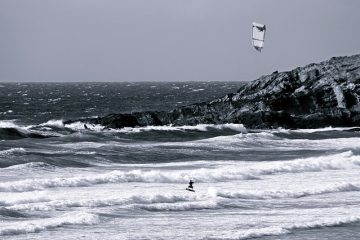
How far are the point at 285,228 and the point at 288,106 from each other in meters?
40.2

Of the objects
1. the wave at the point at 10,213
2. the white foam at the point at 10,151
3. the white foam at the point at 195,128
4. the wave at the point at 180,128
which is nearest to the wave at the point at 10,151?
the white foam at the point at 10,151

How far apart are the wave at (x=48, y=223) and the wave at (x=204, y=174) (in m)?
5.89

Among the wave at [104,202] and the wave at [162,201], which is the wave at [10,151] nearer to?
the wave at [162,201]

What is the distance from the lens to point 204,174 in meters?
31.7

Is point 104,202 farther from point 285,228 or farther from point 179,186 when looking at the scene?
point 285,228

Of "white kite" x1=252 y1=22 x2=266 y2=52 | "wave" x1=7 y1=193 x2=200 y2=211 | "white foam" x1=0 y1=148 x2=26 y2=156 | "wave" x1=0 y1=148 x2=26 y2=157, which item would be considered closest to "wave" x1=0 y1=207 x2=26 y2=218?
"wave" x1=7 y1=193 x2=200 y2=211

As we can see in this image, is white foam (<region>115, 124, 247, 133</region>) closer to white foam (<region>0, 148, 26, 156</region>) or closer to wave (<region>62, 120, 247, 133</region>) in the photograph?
wave (<region>62, 120, 247, 133</region>)

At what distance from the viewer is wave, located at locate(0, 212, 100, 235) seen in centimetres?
1950

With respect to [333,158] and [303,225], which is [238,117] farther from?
[303,225]

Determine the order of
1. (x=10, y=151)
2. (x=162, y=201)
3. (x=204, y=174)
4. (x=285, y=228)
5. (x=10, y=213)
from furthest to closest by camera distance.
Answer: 1. (x=10, y=151)
2. (x=204, y=174)
3. (x=162, y=201)
4. (x=10, y=213)
5. (x=285, y=228)

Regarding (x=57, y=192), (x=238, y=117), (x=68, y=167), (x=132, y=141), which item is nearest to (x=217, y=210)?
(x=57, y=192)

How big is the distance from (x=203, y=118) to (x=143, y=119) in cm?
485

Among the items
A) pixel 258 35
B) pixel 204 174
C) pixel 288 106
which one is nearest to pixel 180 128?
pixel 288 106

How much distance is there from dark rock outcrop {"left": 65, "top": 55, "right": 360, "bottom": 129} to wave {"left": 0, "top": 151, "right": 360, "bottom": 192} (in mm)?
18059
